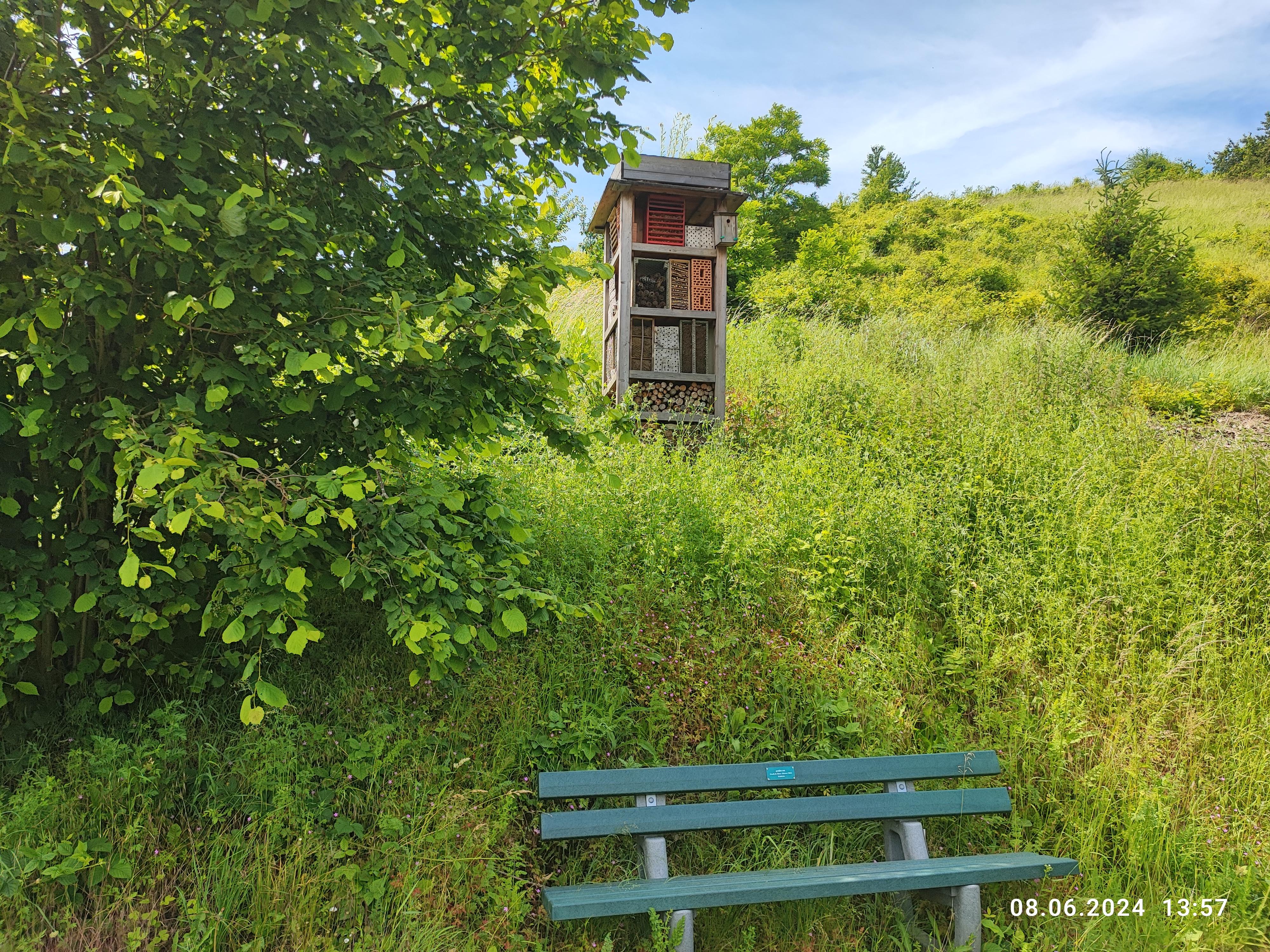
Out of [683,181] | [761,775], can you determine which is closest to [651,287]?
[683,181]

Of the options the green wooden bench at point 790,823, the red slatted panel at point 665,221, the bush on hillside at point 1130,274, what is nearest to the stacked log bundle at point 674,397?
the red slatted panel at point 665,221

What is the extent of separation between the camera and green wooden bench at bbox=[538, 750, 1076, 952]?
266 centimetres

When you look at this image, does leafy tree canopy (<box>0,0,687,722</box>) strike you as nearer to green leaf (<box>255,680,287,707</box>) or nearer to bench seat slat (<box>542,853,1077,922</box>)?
green leaf (<box>255,680,287,707</box>)

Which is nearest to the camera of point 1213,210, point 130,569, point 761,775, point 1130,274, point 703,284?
point 130,569

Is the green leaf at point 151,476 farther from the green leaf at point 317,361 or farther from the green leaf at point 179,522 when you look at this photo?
the green leaf at point 317,361

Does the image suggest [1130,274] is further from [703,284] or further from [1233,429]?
[703,284]

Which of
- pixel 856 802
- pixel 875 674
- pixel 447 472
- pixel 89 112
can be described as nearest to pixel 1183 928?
pixel 856 802

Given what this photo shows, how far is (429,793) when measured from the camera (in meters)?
3.01

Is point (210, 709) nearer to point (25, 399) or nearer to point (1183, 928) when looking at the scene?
point (25, 399)

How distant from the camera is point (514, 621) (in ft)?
7.75

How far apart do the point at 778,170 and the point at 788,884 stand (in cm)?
2214

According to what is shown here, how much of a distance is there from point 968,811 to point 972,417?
4034 mm

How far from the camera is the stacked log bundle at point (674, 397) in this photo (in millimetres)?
7055

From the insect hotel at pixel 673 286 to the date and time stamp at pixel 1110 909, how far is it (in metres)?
4.62
